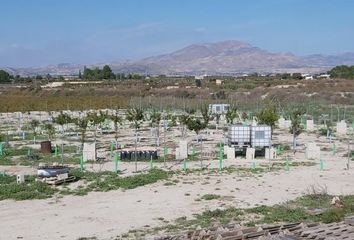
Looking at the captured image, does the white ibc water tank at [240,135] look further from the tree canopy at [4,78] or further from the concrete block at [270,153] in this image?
the tree canopy at [4,78]

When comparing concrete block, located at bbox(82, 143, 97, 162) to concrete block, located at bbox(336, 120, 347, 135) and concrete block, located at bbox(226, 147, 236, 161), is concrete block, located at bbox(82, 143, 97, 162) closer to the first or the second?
concrete block, located at bbox(226, 147, 236, 161)

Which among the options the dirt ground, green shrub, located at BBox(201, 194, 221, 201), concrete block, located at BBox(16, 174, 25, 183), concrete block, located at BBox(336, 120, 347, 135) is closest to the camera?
the dirt ground

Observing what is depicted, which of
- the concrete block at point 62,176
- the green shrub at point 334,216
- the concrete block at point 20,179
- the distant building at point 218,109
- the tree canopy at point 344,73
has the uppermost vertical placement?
the tree canopy at point 344,73

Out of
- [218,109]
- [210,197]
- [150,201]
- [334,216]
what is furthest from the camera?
[218,109]

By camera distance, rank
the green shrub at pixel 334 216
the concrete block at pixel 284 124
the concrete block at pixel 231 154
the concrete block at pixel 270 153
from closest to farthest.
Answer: the green shrub at pixel 334 216 → the concrete block at pixel 231 154 → the concrete block at pixel 270 153 → the concrete block at pixel 284 124

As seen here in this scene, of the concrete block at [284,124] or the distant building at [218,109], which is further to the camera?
the distant building at [218,109]

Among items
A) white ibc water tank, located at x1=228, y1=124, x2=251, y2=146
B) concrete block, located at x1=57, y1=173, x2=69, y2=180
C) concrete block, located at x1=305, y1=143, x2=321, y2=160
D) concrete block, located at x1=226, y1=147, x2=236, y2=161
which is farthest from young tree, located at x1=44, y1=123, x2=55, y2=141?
concrete block, located at x1=305, y1=143, x2=321, y2=160

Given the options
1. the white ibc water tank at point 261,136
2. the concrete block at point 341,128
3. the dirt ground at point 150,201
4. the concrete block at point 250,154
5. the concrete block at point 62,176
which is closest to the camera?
the dirt ground at point 150,201

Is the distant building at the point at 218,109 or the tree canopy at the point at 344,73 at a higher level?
the tree canopy at the point at 344,73

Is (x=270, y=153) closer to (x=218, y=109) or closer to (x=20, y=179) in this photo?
(x=20, y=179)

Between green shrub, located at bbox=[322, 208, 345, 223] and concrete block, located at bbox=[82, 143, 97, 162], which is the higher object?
green shrub, located at bbox=[322, 208, 345, 223]

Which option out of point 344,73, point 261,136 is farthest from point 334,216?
point 344,73

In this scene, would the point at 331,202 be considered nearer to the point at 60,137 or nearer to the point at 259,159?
the point at 259,159

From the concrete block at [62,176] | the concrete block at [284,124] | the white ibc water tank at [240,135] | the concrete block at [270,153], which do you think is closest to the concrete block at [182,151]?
A: the white ibc water tank at [240,135]
